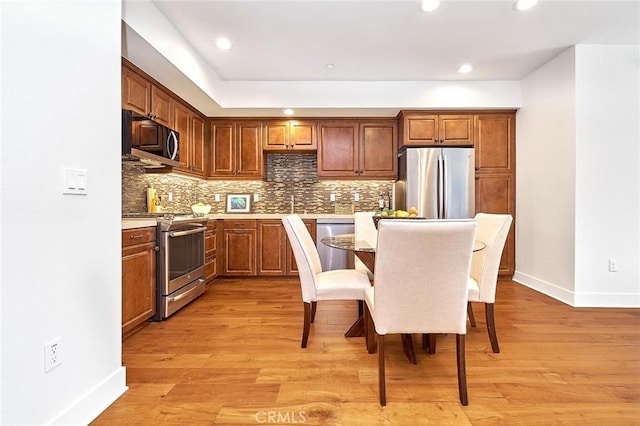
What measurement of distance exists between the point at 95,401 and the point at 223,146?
3.62 metres

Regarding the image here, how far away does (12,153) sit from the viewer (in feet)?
3.68

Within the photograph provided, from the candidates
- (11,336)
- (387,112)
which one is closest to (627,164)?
(387,112)

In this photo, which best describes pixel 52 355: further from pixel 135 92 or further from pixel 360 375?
pixel 135 92

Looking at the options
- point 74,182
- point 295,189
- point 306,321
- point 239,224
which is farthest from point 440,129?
point 74,182

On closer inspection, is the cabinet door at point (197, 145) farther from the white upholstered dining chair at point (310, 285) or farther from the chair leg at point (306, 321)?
the chair leg at point (306, 321)

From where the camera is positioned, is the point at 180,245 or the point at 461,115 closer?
the point at 180,245

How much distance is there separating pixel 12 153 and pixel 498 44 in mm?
3788

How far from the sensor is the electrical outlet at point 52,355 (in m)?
1.25

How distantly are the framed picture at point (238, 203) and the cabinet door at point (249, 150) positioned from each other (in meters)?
0.41

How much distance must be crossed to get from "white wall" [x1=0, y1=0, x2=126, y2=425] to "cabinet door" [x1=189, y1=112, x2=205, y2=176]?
2555 mm

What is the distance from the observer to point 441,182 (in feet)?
13.5

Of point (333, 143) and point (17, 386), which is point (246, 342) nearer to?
point (17, 386)

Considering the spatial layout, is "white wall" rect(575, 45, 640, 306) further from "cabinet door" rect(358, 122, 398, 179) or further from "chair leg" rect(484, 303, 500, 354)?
"cabinet door" rect(358, 122, 398, 179)
